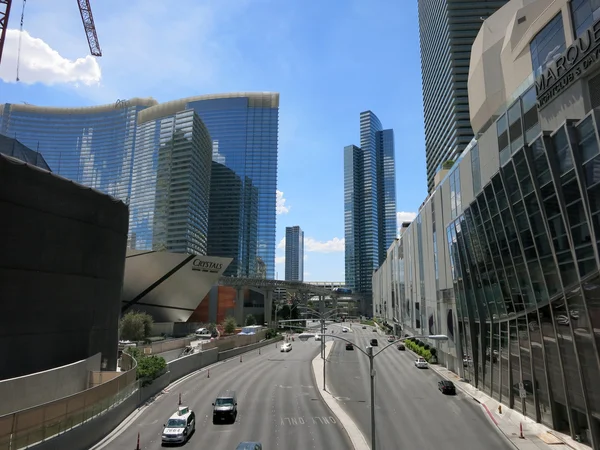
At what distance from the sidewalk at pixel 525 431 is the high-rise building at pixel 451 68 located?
9277cm

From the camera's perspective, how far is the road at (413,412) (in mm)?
23503

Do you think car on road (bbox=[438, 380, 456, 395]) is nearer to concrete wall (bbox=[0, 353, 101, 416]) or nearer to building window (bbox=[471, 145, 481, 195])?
building window (bbox=[471, 145, 481, 195])

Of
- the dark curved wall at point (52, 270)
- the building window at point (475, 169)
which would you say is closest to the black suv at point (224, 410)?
the dark curved wall at point (52, 270)

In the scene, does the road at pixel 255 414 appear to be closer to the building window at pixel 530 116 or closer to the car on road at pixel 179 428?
the car on road at pixel 179 428

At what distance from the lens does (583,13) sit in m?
21.2

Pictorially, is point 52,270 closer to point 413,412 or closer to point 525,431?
point 413,412

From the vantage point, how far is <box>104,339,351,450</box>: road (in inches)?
915

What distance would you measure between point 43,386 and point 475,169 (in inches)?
1414

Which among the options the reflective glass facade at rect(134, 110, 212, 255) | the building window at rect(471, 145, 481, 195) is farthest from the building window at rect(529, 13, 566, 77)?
the reflective glass facade at rect(134, 110, 212, 255)

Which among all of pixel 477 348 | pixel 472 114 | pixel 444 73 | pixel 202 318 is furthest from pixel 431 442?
pixel 444 73

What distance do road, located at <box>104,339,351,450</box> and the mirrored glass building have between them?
44.3 ft

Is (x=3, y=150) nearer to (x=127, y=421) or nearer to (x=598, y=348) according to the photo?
(x=127, y=421)

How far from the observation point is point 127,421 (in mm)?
27484

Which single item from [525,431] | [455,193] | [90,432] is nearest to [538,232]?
[525,431]
